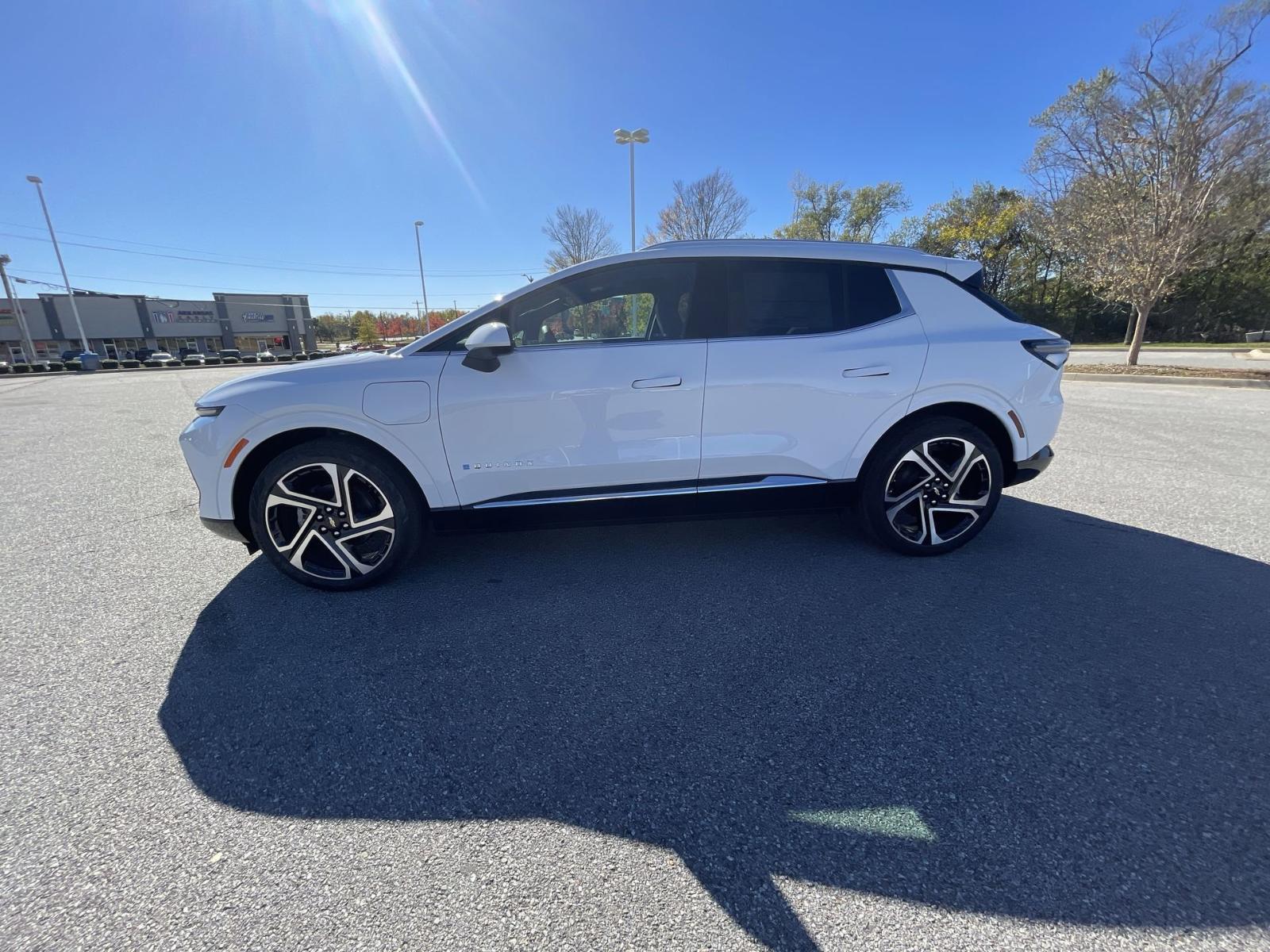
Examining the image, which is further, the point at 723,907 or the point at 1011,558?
the point at 1011,558

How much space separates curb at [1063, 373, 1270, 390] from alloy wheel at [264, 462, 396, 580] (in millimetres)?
16953

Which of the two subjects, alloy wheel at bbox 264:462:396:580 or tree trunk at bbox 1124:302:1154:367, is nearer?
alloy wheel at bbox 264:462:396:580

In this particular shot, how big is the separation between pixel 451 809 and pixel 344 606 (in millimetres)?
1546

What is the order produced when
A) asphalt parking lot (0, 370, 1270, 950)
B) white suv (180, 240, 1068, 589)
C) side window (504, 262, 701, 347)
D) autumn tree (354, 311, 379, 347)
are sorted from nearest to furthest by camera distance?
asphalt parking lot (0, 370, 1270, 950) < white suv (180, 240, 1068, 589) < side window (504, 262, 701, 347) < autumn tree (354, 311, 379, 347)

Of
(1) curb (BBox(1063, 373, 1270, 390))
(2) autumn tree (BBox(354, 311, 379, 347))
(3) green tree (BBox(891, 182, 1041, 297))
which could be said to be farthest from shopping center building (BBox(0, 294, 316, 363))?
(1) curb (BBox(1063, 373, 1270, 390))

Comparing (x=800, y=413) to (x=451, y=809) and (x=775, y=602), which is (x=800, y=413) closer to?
(x=775, y=602)

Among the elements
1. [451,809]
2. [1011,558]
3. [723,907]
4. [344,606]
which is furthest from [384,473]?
[1011,558]

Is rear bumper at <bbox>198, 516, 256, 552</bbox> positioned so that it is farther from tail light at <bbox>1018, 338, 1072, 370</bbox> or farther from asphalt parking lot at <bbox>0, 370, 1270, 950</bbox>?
tail light at <bbox>1018, 338, 1072, 370</bbox>

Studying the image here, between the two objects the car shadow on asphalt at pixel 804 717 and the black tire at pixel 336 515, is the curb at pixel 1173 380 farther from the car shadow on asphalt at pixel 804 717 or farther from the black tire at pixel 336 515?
the black tire at pixel 336 515

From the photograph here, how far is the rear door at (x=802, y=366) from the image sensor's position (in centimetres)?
294

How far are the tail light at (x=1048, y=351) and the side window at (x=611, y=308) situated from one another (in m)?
2.03

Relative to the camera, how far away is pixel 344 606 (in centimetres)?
278

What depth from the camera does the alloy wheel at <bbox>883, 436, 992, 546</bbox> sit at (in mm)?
3184

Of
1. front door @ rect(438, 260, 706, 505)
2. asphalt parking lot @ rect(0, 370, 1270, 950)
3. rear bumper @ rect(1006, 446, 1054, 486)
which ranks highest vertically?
front door @ rect(438, 260, 706, 505)
